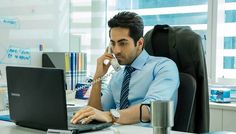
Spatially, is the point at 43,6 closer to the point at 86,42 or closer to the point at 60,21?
the point at 60,21

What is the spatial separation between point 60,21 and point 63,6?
0.15 metres

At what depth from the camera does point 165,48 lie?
1.93 metres

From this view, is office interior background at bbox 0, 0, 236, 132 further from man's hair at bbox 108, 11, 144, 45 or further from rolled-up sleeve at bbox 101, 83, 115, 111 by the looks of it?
man's hair at bbox 108, 11, 144, 45

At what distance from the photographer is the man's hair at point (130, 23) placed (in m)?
1.92

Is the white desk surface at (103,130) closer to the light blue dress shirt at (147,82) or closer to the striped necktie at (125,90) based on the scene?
the light blue dress shirt at (147,82)

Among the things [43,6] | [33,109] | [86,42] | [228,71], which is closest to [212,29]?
[228,71]

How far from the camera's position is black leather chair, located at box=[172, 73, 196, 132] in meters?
1.77

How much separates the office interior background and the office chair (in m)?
1.10

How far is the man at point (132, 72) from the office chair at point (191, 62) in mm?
68

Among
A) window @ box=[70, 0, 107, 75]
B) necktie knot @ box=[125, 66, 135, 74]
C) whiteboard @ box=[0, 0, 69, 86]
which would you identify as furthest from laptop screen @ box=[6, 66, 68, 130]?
window @ box=[70, 0, 107, 75]

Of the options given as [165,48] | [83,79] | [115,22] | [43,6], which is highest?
[43,6]

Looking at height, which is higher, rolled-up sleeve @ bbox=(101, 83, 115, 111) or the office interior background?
the office interior background

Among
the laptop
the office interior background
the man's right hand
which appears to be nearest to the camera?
the laptop

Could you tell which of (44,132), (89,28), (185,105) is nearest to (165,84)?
(185,105)
